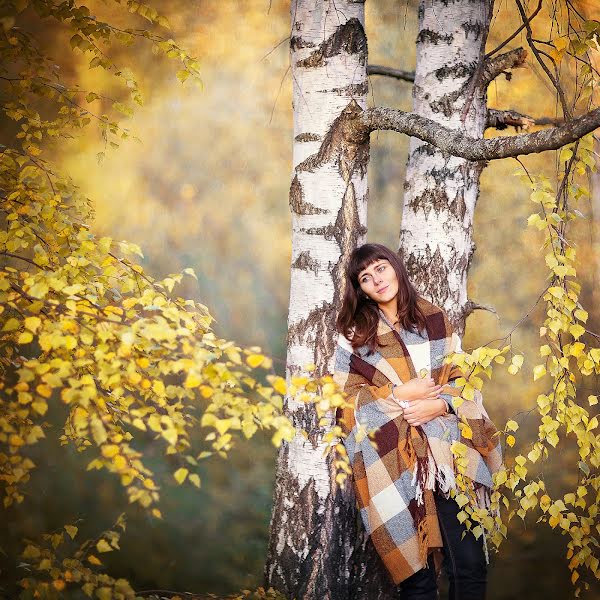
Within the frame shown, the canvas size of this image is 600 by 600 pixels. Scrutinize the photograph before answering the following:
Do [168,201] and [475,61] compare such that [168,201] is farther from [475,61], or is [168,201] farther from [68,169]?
[475,61]

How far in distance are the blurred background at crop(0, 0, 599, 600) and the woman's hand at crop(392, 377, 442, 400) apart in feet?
6.45

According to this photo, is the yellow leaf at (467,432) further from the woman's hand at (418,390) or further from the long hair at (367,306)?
the long hair at (367,306)

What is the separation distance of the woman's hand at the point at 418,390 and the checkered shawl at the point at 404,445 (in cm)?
4

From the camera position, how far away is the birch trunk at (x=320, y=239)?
93.9 inches

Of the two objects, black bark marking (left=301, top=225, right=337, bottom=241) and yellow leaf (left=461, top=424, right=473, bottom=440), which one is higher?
black bark marking (left=301, top=225, right=337, bottom=241)

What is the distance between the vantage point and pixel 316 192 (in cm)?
239

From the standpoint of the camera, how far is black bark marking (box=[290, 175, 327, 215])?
240 cm

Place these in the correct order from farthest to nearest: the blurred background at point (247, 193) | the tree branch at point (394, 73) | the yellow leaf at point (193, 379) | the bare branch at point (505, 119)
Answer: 1. the blurred background at point (247, 193)
2. the tree branch at point (394, 73)
3. the bare branch at point (505, 119)
4. the yellow leaf at point (193, 379)

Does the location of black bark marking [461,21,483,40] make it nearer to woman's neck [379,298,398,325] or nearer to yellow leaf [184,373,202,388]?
woman's neck [379,298,398,325]

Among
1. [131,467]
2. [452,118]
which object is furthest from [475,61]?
[131,467]

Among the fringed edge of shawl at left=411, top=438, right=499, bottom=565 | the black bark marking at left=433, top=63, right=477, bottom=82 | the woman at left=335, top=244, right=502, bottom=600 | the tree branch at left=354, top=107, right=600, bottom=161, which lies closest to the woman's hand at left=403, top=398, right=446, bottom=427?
the woman at left=335, top=244, right=502, bottom=600

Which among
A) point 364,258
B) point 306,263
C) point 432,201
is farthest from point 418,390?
point 432,201

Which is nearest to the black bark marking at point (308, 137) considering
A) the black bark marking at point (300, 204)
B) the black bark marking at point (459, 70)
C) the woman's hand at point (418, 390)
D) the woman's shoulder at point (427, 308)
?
the black bark marking at point (300, 204)

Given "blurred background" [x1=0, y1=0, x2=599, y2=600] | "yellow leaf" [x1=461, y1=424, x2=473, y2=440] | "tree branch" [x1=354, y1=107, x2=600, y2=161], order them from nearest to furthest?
"tree branch" [x1=354, y1=107, x2=600, y2=161] → "yellow leaf" [x1=461, y1=424, x2=473, y2=440] → "blurred background" [x1=0, y1=0, x2=599, y2=600]
